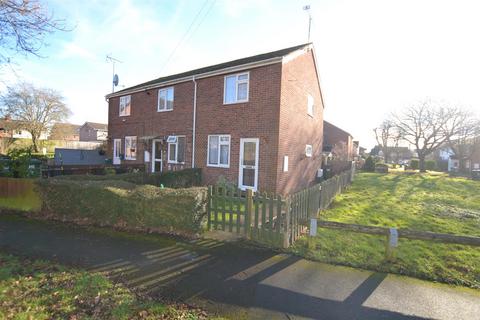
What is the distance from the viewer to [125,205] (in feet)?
22.0

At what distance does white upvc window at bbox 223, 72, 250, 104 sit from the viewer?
1180 cm

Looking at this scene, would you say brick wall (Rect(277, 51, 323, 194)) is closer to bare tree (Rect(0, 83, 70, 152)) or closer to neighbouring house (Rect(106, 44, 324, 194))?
neighbouring house (Rect(106, 44, 324, 194))

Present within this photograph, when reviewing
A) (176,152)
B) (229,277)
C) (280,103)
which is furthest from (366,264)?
(176,152)

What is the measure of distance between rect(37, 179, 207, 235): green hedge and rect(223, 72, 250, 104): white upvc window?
21.6 feet

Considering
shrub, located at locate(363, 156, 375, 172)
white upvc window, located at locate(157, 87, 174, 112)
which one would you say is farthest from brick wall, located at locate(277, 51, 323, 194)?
shrub, located at locate(363, 156, 375, 172)

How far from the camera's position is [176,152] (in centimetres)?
1465

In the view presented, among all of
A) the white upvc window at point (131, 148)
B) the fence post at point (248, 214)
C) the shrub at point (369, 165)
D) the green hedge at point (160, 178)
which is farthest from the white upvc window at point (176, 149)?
the shrub at point (369, 165)

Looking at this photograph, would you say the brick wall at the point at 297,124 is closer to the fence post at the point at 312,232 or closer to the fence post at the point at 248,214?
the fence post at the point at 248,214

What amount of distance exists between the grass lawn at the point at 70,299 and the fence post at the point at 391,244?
3.80 meters

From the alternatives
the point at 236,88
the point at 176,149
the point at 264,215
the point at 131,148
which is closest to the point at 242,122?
the point at 236,88

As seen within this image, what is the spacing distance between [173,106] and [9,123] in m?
35.3

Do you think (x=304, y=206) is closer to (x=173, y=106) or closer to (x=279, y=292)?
(x=279, y=292)

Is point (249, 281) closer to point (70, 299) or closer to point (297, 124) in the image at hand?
point (70, 299)

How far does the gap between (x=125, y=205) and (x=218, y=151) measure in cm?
639
